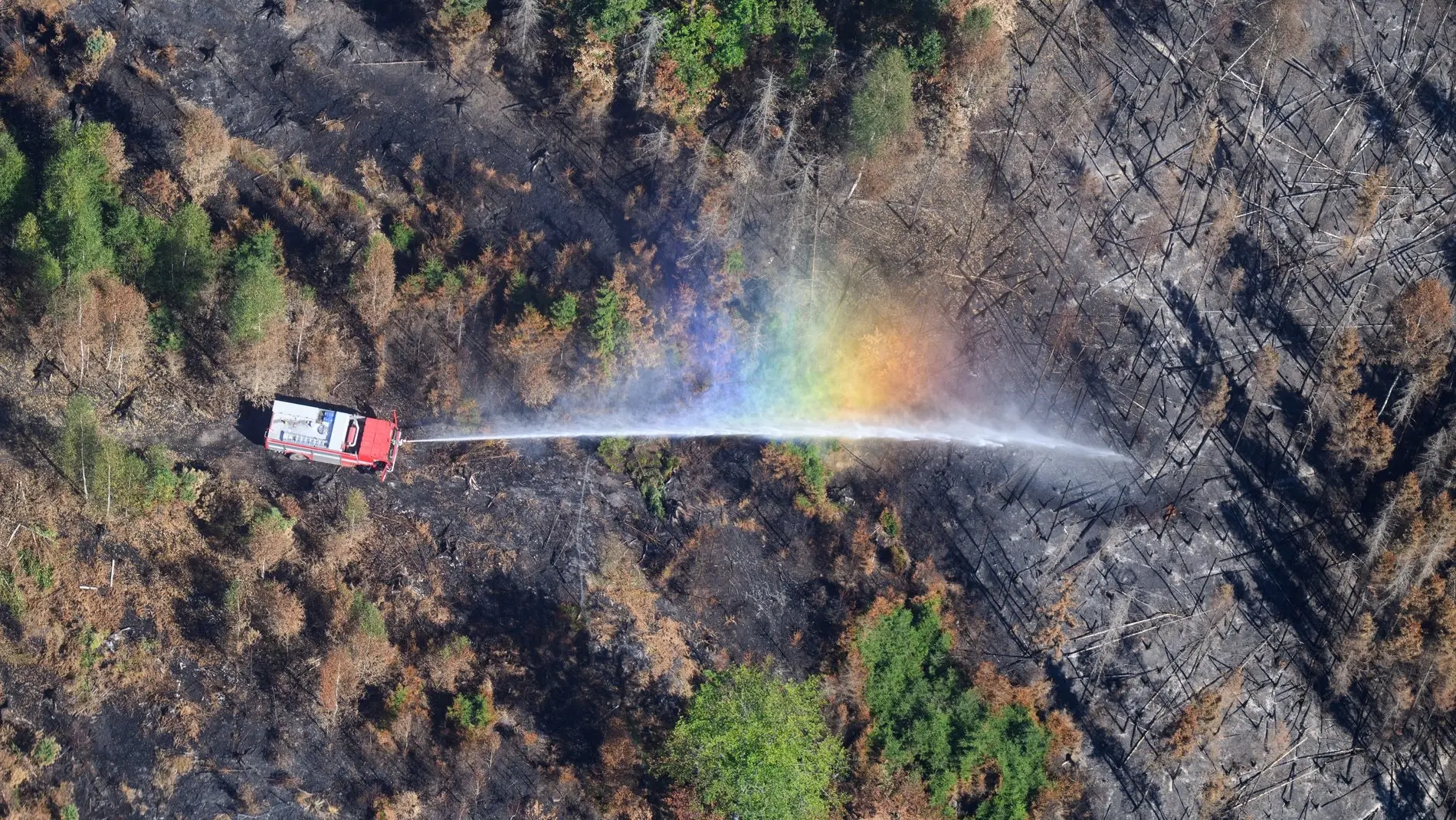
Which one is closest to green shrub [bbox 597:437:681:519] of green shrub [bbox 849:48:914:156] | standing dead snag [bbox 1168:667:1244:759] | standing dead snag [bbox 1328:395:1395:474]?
green shrub [bbox 849:48:914:156]

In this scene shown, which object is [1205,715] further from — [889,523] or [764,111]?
[764,111]

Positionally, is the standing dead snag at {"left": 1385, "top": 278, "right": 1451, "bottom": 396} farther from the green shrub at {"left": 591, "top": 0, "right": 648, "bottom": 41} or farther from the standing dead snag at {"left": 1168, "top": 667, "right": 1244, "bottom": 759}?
the green shrub at {"left": 591, "top": 0, "right": 648, "bottom": 41}

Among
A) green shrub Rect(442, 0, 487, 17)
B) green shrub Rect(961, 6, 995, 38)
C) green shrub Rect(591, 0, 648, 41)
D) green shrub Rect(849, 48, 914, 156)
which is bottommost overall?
green shrub Rect(849, 48, 914, 156)

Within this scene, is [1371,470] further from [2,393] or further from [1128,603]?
[2,393]

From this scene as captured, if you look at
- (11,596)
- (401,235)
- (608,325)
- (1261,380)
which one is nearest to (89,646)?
(11,596)

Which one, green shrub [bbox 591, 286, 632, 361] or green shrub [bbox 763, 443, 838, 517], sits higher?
green shrub [bbox 591, 286, 632, 361]

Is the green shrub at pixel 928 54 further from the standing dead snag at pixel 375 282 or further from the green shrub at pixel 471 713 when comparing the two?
the green shrub at pixel 471 713
